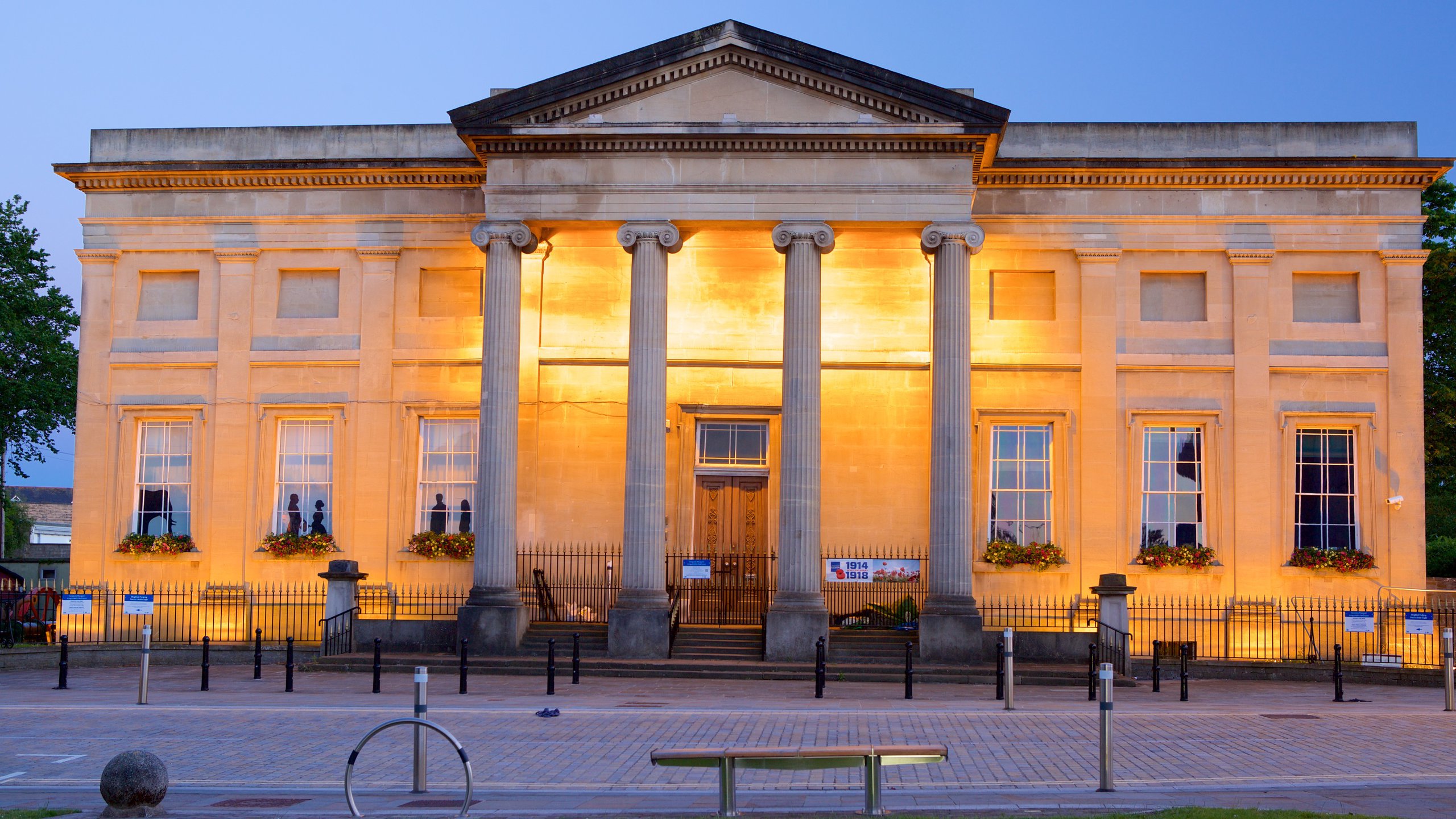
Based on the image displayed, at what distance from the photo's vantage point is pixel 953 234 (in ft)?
83.9

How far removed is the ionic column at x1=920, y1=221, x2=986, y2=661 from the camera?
24.6 meters

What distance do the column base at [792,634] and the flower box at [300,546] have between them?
9710 mm

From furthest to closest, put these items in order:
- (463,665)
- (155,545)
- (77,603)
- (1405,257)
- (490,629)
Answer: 1. (155,545)
2. (1405,257)
3. (490,629)
4. (77,603)
5. (463,665)

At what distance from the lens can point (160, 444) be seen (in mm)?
29547

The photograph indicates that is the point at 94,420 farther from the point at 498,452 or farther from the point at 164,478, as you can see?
the point at 498,452

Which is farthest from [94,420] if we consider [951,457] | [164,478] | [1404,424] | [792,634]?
[1404,424]

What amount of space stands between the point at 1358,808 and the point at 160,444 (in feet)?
82.7

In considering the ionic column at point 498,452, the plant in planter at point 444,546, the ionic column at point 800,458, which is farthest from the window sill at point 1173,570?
the plant in planter at point 444,546

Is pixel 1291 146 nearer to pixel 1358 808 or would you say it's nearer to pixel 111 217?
pixel 1358 808

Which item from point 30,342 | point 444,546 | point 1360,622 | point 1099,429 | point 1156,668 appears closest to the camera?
point 1156,668

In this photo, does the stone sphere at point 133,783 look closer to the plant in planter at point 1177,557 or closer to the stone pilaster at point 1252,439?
the plant in planter at point 1177,557

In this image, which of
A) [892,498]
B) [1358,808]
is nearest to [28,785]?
[1358,808]

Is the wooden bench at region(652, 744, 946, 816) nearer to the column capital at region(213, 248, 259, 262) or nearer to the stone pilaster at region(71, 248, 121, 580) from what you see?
the column capital at region(213, 248, 259, 262)

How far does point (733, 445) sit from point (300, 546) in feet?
30.5
